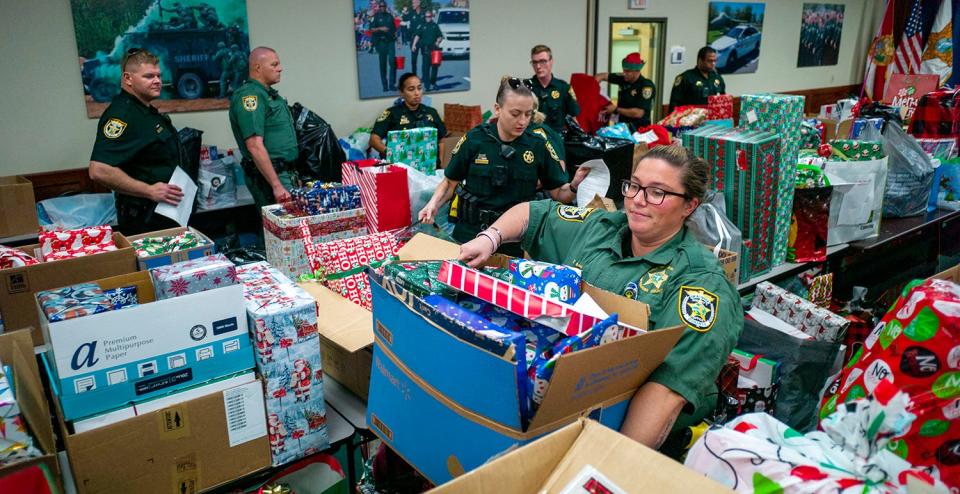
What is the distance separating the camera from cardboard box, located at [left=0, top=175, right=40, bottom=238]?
356cm

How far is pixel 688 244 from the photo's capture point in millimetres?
1849

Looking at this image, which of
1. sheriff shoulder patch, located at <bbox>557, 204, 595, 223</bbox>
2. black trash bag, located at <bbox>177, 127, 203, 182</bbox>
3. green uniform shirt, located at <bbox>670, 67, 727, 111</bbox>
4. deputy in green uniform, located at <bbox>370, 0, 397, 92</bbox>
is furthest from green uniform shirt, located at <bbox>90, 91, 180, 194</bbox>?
green uniform shirt, located at <bbox>670, 67, 727, 111</bbox>

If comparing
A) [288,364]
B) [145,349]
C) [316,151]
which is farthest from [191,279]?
[316,151]

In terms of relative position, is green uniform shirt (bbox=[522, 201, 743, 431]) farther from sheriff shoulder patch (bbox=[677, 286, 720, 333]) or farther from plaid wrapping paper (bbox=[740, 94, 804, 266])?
plaid wrapping paper (bbox=[740, 94, 804, 266])

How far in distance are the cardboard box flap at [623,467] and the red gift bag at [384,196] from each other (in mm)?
2288

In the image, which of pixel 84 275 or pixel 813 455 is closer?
pixel 813 455

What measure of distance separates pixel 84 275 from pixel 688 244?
2.08 meters

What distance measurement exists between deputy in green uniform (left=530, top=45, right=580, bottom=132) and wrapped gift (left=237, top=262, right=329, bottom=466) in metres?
4.32

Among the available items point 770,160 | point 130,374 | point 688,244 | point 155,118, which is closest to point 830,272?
point 770,160

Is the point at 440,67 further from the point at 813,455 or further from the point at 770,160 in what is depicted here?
the point at 813,455

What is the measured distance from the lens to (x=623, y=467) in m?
1.06

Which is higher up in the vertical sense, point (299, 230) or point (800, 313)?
point (299, 230)

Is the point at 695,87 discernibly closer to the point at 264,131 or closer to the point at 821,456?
the point at 264,131

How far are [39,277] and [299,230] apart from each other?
1.06 m
